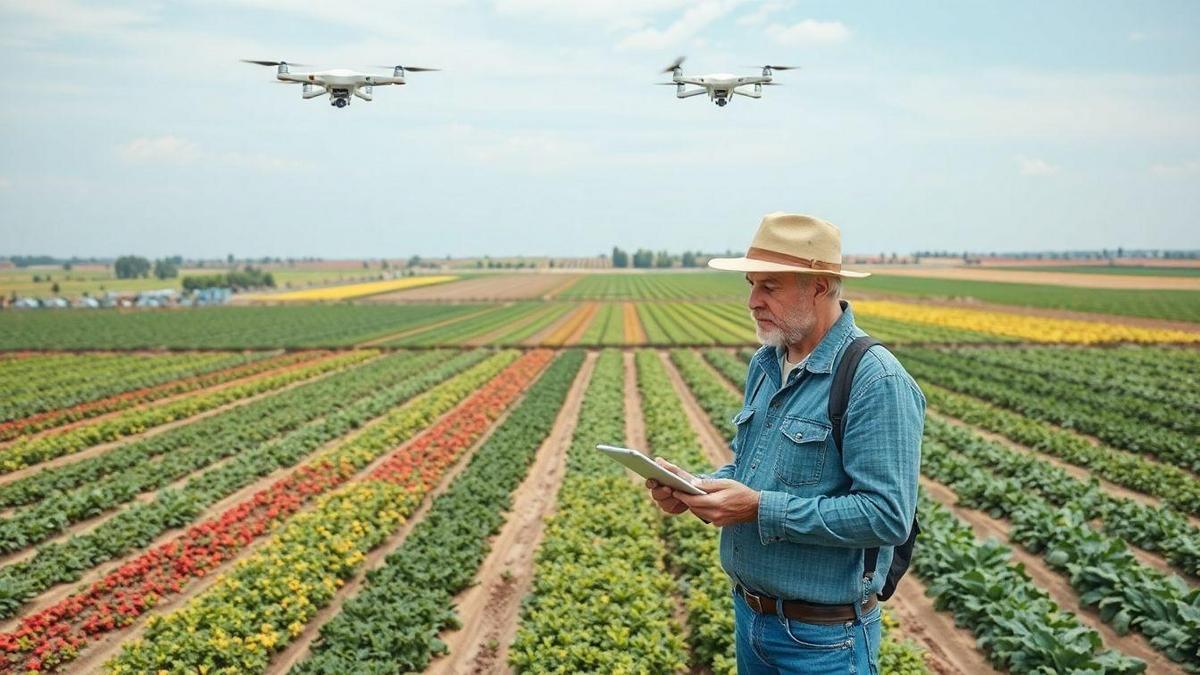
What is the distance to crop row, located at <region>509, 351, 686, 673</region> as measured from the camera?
6.31 metres

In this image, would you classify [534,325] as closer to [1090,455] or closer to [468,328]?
[468,328]

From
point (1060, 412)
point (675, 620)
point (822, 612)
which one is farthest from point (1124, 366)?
point (822, 612)

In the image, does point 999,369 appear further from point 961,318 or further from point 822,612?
point 822,612

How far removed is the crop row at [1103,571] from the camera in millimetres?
6891

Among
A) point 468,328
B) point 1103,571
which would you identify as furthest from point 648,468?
point 468,328

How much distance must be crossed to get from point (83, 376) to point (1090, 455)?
33818 mm

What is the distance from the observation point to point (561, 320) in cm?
5447

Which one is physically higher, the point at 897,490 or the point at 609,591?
the point at 897,490

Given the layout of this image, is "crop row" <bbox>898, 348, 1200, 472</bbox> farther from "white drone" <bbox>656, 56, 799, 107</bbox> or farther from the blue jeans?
"white drone" <bbox>656, 56, 799, 107</bbox>

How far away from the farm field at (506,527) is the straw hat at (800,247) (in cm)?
443

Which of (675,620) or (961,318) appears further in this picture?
(961,318)

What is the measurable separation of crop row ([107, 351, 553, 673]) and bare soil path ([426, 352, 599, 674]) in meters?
1.63

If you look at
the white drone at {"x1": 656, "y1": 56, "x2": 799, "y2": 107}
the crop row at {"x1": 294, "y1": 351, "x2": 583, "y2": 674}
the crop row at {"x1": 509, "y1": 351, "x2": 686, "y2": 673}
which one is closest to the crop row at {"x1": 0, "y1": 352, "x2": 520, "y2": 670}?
the crop row at {"x1": 294, "y1": 351, "x2": 583, "y2": 674}

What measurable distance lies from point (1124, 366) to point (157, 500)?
101ft
